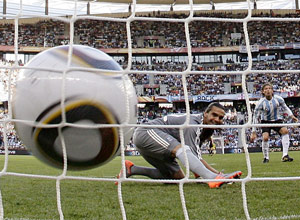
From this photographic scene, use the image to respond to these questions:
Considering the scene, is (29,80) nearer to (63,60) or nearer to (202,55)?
(63,60)

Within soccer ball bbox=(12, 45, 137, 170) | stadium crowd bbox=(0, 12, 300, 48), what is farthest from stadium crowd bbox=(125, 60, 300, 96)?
soccer ball bbox=(12, 45, 137, 170)

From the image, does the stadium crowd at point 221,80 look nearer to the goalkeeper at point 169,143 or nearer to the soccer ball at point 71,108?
the goalkeeper at point 169,143

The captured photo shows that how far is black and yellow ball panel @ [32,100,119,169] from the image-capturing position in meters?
2.09

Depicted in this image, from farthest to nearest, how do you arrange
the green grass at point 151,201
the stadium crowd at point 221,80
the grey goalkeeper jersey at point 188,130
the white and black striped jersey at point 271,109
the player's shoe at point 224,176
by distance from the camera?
1. the stadium crowd at point 221,80
2. the white and black striped jersey at point 271,109
3. the grey goalkeeper jersey at point 188,130
4. the player's shoe at point 224,176
5. the green grass at point 151,201

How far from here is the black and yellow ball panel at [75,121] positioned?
2.09 m

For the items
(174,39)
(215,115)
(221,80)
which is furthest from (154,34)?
(215,115)

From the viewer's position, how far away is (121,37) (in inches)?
A: 1129

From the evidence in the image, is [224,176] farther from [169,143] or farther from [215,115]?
[215,115]

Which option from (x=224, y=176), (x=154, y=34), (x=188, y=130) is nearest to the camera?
(x=224, y=176)

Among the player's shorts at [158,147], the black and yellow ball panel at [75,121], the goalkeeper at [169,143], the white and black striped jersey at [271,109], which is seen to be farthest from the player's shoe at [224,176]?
the white and black striped jersey at [271,109]

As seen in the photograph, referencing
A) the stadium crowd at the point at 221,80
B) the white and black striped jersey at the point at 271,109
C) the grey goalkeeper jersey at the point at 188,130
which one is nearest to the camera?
the grey goalkeeper jersey at the point at 188,130

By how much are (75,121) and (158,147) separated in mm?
1634

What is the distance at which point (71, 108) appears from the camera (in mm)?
2084

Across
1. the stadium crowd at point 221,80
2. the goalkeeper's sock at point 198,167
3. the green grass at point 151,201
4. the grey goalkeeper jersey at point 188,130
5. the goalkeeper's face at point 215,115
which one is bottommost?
the green grass at point 151,201
